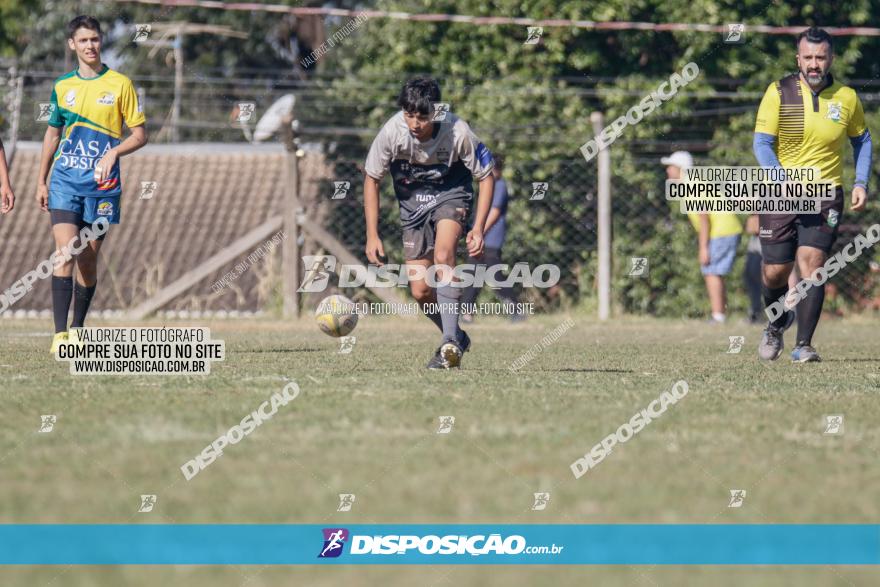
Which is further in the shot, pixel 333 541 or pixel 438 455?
pixel 438 455

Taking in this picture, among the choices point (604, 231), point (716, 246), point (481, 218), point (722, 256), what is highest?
point (481, 218)

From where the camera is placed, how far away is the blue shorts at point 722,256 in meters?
17.6

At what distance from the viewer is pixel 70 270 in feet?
34.7

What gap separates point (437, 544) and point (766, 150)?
6.87m

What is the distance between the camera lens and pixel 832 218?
1062 centimetres

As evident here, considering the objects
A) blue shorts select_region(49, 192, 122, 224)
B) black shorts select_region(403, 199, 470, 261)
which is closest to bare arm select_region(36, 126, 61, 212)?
blue shorts select_region(49, 192, 122, 224)

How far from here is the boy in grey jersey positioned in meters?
9.55

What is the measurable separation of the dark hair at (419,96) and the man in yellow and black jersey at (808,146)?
2.63m

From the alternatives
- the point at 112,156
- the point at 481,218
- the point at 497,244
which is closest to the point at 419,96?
the point at 481,218

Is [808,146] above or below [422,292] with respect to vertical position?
above

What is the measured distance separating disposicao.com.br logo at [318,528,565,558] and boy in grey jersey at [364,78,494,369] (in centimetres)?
509

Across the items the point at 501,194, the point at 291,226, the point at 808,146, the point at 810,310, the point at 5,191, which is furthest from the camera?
the point at 291,226

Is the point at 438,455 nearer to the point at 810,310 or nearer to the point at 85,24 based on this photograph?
the point at 85,24

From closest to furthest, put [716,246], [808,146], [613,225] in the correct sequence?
[808,146]
[716,246]
[613,225]
